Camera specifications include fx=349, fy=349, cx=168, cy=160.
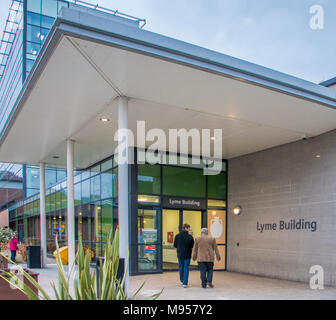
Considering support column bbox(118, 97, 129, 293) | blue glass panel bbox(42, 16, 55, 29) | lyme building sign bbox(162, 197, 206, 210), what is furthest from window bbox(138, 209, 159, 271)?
blue glass panel bbox(42, 16, 55, 29)

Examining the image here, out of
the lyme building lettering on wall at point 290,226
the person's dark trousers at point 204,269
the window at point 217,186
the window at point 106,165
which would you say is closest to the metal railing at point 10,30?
the window at point 106,165

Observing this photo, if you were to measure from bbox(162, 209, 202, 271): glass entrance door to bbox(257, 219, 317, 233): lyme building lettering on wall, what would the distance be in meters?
2.11

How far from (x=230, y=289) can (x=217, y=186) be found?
15.3ft

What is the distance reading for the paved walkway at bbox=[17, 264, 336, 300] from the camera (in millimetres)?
7117

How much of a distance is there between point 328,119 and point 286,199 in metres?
2.88

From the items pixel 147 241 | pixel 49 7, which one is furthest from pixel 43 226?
pixel 49 7

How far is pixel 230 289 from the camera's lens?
314 inches

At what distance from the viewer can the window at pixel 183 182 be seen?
1115cm

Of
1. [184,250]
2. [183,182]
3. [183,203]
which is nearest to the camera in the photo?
[184,250]

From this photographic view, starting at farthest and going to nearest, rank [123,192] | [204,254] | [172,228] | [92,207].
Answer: [92,207]
[172,228]
[204,254]
[123,192]

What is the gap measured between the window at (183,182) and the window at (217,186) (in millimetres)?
298

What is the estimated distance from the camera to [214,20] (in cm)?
1459

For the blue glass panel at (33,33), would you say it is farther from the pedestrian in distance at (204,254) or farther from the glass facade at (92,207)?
the pedestrian in distance at (204,254)

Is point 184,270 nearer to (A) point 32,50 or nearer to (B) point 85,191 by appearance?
(B) point 85,191
